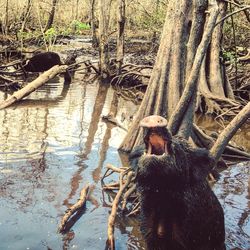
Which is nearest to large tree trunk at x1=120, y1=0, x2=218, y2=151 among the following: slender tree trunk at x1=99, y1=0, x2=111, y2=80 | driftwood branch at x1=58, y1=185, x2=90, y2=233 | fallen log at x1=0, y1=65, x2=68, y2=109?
driftwood branch at x1=58, y1=185, x2=90, y2=233

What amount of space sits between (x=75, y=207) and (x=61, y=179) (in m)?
1.34

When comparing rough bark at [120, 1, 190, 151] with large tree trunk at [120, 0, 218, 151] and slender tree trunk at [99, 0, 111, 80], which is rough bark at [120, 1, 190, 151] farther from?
slender tree trunk at [99, 0, 111, 80]

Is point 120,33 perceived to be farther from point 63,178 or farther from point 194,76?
point 194,76

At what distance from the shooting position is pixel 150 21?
22250mm

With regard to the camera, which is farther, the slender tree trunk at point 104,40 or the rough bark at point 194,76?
the slender tree trunk at point 104,40

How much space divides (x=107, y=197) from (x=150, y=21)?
55.8 ft

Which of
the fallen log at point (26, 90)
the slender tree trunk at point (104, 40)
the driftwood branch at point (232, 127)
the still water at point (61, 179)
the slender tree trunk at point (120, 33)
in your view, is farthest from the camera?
the slender tree trunk at point (104, 40)

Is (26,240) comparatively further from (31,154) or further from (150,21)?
(150,21)

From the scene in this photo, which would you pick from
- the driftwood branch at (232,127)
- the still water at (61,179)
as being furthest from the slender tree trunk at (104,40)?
the driftwood branch at (232,127)

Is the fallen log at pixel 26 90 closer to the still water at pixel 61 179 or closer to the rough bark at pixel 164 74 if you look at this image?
the still water at pixel 61 179

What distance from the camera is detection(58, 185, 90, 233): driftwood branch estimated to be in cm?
520

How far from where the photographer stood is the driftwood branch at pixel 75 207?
520 cm

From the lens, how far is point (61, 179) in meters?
6.84

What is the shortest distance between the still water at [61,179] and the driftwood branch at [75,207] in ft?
0.34
